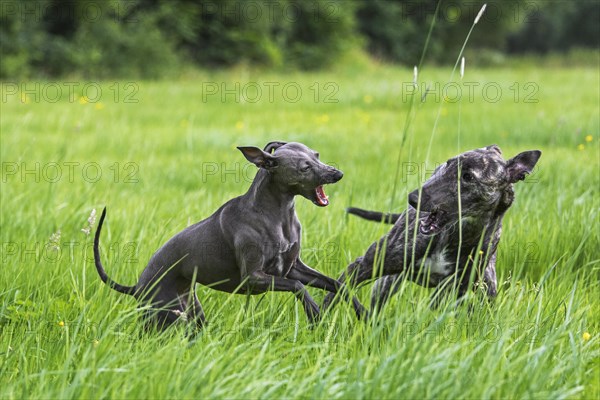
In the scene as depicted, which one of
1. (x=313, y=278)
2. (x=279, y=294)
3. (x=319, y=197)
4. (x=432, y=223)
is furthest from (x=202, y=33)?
(x=319, y=197)

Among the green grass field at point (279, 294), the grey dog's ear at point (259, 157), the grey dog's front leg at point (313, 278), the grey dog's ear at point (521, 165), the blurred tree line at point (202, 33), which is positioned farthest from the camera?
the blurred tree line at point (202, 33)

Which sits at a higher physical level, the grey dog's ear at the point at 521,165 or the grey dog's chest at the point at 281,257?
the grey dog's ear at the point at 521,165

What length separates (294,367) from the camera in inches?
114

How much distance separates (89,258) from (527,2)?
34887 millimetres

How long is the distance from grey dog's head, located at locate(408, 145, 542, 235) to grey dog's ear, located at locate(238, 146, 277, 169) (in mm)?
630

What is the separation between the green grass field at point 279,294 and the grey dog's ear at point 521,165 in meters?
0.37

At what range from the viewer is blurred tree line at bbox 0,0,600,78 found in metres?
20.3

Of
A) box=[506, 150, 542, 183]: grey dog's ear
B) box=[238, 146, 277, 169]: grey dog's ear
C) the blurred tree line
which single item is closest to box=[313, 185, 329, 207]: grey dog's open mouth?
box=[238, 146, 277, 169]: grey dog's ear

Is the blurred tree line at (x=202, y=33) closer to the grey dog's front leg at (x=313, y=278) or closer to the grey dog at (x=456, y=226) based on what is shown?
the grey dog at (x=456, y=226)

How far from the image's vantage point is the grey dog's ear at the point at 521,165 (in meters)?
3.20

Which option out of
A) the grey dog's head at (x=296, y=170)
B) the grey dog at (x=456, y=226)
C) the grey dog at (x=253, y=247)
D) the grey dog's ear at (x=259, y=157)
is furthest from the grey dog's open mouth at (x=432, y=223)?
the grey dog's ear at (x=259, y=157)

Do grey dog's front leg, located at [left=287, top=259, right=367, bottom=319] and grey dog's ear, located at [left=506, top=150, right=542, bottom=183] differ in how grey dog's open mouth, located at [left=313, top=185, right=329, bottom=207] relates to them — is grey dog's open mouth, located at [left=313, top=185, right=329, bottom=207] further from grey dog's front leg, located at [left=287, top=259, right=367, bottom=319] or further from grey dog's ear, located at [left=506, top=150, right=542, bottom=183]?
grey dog's ear, located at [left=506, top=150, right=542, bottom=183]

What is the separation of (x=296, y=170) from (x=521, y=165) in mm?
950

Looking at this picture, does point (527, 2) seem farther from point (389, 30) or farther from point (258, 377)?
point (258, 377)
